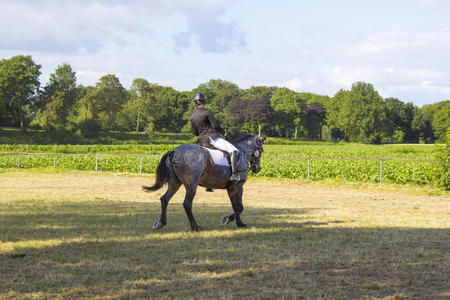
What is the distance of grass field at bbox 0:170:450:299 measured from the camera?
473 cm

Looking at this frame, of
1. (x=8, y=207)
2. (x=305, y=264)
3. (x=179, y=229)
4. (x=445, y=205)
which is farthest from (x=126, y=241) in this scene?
(x=445, y=205)

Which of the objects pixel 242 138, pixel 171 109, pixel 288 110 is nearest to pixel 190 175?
pixel 242 138

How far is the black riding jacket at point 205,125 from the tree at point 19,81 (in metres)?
60.7

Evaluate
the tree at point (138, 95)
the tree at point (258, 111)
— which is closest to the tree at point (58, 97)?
the tree at point (138, 95)

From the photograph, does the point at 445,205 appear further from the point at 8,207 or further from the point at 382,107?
the point at 382,107

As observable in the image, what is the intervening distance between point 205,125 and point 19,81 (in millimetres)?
62478

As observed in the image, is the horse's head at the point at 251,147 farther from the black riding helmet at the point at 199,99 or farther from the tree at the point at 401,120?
the tree at the point at 401,120

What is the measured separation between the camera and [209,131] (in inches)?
335

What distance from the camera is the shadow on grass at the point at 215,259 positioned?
472 cm

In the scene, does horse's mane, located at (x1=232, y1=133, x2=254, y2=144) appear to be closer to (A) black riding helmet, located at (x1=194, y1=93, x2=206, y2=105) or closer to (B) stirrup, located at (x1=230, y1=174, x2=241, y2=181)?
(B) stirrup, located at (x1=230, y1=174, x2=241, y2=181)

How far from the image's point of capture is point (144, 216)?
1031 cm

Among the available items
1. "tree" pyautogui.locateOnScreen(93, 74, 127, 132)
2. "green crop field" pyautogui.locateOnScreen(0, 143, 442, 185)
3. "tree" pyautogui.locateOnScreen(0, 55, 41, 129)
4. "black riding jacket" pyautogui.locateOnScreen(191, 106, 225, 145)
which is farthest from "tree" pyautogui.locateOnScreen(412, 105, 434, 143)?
"black riding jacket" pyautogui.locateOnScreen(191, 106, 225, 145)

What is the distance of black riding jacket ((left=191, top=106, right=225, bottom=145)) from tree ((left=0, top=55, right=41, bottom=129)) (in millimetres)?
60724

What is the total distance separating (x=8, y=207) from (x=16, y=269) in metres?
6.85
